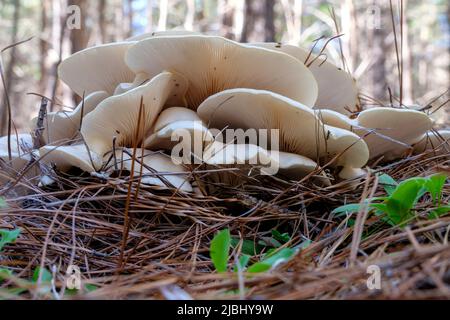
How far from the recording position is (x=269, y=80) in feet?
4.62

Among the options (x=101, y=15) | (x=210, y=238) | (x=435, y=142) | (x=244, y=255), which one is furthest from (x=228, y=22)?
(x=244, y=255)

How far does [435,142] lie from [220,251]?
1.18 m

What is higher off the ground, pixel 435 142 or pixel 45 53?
pixel 45 53

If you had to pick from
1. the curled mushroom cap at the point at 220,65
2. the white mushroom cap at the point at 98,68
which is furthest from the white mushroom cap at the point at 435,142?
the white mushroom cap at the point at 98,68

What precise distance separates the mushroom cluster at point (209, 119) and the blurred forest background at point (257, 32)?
0.27 meters

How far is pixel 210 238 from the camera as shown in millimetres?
1183

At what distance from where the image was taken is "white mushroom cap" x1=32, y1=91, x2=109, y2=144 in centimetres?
145

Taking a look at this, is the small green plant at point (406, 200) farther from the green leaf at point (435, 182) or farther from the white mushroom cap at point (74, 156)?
Result: the white mushroom cap at point (74, 156)

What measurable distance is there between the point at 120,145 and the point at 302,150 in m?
0.64

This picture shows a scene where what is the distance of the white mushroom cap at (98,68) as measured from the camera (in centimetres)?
145

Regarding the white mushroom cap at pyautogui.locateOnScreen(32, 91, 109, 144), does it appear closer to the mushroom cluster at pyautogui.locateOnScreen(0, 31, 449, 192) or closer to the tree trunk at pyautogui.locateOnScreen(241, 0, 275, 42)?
the mushroom cluster at pyautogui.locateOnScreen(0, 31, 449, 192)

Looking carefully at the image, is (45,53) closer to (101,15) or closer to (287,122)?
(101,15)

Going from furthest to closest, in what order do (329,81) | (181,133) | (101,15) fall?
(101,15) < (329,81) < (181,133)

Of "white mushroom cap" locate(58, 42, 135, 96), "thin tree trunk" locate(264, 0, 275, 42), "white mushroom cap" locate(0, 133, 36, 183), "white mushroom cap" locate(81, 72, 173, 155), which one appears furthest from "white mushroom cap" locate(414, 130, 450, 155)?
"thin tree trunk" locate(264, 0, 275, 42)
